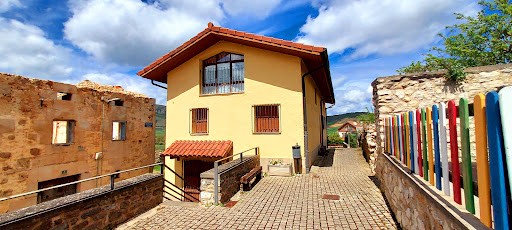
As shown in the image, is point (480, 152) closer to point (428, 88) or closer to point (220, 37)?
point (428, 88)

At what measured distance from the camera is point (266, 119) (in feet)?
40.2

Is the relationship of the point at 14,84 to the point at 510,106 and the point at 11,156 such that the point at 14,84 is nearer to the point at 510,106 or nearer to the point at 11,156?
the point at 11,156

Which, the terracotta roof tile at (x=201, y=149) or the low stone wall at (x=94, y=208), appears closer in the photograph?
the low stone wall at (x=94, y=208)

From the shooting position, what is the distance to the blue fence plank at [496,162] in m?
1.74

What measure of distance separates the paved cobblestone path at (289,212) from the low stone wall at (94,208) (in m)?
0.39

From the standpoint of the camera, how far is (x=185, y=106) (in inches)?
534

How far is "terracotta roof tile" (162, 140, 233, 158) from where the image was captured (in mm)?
11656

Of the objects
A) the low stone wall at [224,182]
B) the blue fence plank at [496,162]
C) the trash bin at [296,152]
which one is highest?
the blue fence plank at [496,162]

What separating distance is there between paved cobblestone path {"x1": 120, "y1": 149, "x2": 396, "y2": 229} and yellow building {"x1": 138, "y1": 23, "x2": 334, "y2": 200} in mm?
3368

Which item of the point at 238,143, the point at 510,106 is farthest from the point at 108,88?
the point at 510,106

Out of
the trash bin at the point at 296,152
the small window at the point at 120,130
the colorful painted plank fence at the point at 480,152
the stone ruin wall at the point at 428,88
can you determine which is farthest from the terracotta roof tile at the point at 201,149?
the colorful painted plank fence at the point at 480,152

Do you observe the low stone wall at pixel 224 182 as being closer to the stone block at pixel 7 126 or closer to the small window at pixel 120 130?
the stone block at pixel 7 126

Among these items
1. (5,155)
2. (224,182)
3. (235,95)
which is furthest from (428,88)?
(5,155)

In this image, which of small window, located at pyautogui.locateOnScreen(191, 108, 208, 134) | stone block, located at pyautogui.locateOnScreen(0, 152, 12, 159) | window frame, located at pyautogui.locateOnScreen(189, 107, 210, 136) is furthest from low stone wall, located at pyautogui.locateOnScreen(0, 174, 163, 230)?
stone block, located at pyautogui.locateOnScreen(0, 152, 12, 159)
